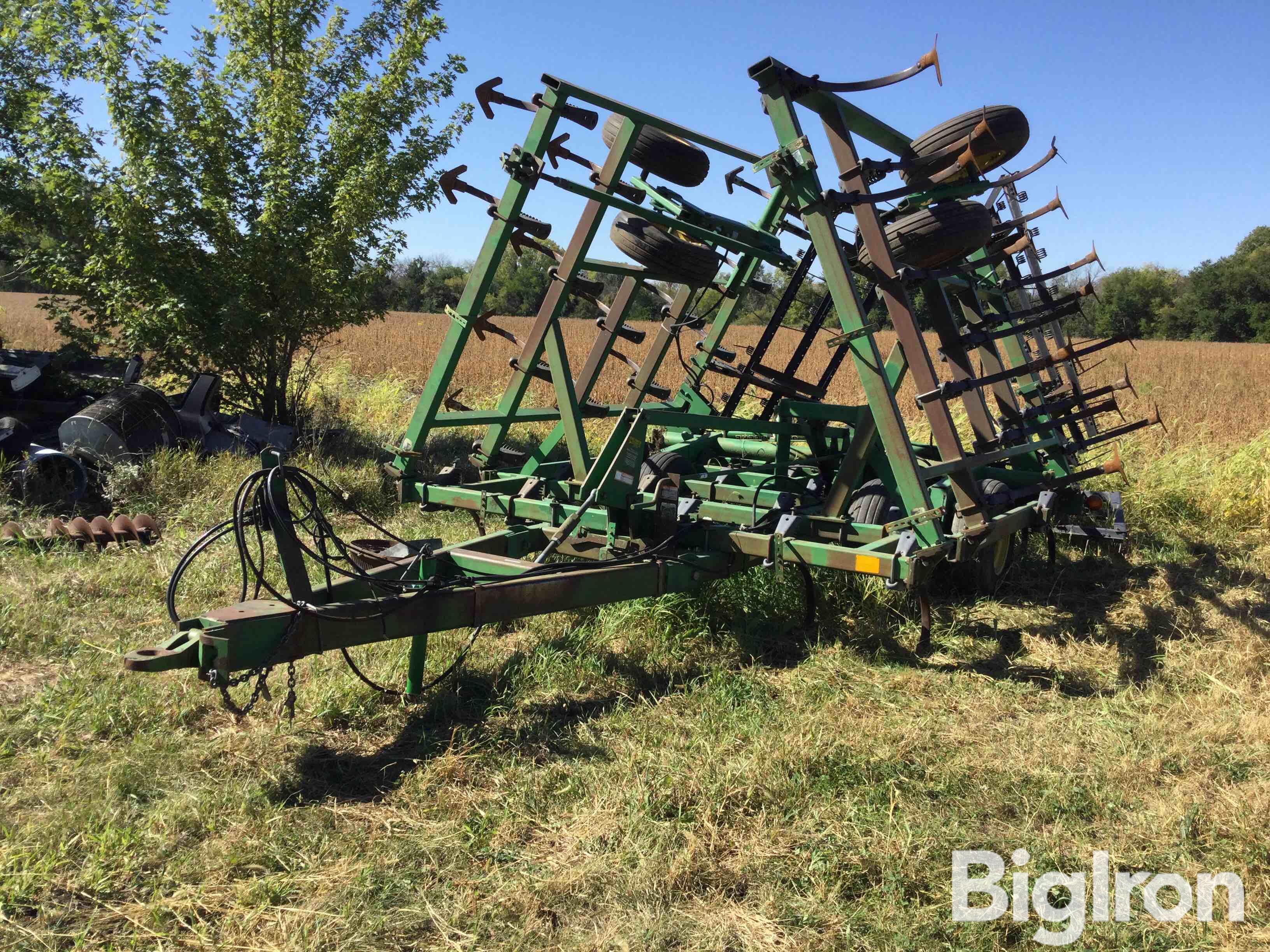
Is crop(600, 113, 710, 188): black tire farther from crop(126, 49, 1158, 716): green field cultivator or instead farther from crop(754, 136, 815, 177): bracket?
crop(754, 136, 815, 177): bracket

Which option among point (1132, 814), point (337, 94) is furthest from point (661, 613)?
point (337, 94)

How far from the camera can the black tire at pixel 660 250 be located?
5688 millimetres

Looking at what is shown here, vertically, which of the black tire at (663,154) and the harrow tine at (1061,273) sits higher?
the black tire at (663,154)

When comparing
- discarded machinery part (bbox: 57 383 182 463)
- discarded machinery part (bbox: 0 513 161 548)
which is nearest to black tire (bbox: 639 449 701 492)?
discarded machinery part (bbox: 0 513 161 548)

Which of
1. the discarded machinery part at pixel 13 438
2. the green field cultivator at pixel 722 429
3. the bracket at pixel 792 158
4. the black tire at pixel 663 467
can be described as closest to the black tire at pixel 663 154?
the green field cultivator at pixel 722 429

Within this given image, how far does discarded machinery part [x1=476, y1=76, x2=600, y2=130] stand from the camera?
5664 mm

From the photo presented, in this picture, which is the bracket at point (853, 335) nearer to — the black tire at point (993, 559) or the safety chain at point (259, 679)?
the black tire at point (993, 559)

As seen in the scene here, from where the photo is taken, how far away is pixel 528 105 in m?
5.69

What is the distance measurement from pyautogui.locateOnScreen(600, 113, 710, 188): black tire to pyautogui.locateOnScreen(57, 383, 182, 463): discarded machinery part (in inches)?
191

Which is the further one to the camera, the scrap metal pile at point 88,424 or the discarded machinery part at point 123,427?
the discarded machinery part at point 123,427

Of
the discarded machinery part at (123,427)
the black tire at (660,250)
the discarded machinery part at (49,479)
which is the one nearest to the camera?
the black tire at (660,250)

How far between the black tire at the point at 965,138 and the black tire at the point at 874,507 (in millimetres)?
1844

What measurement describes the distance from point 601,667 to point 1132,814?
244 cm

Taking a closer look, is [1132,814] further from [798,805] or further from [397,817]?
[397,817]
